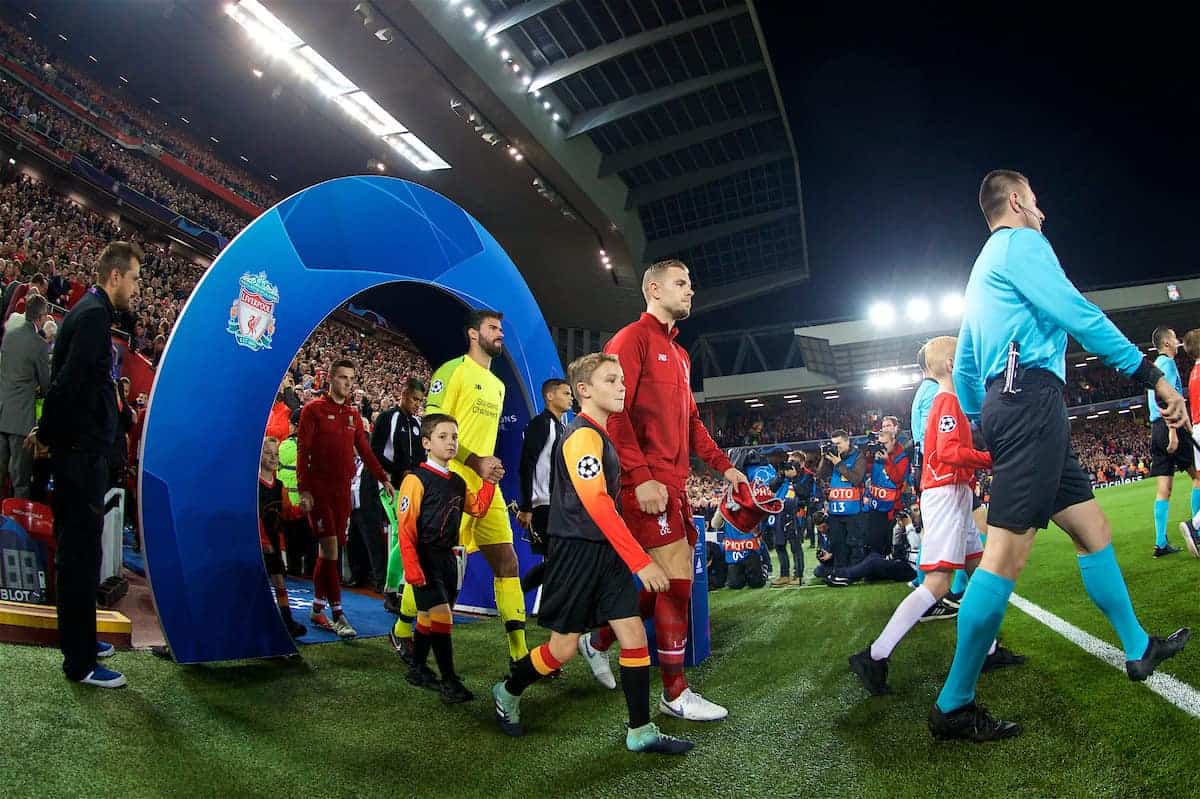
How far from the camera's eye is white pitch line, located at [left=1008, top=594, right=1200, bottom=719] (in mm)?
2758

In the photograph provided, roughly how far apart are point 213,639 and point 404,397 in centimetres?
263

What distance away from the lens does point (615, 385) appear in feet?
11.3

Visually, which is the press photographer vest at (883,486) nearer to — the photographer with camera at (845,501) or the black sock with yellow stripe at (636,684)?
the photographer with camera at (845,501)

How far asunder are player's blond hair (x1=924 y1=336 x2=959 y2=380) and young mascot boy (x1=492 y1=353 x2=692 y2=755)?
232cm

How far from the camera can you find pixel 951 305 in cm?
3584

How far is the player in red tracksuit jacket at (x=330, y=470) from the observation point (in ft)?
18.6

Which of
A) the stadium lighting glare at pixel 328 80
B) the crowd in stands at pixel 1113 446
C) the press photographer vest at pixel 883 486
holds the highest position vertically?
the stadium lighting glare at pixel 328 80

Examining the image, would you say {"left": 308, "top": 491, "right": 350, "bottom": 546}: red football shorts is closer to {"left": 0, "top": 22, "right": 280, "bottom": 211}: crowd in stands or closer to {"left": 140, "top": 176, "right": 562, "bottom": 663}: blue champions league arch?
{"left": 140, "top": 176, "right": 562, "bottom": 663}: blue champions league arch

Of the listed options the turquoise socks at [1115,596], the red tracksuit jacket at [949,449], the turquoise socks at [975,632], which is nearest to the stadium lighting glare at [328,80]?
the red tracksuit jacket at [949,449]

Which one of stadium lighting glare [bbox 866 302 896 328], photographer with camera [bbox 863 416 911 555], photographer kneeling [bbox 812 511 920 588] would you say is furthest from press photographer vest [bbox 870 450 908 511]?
stadium lighting glare [bbox 866 302 896 328]

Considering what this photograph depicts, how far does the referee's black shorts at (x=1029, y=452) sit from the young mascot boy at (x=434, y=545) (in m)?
2.91

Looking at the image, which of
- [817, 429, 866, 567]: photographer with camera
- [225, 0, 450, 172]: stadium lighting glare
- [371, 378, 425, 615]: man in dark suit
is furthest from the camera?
[225, 0, 450, 172]: stadium lighting glare

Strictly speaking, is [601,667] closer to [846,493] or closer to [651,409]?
[651,409]

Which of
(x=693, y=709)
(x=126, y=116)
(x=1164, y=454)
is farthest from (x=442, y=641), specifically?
(x=126, y=116)
